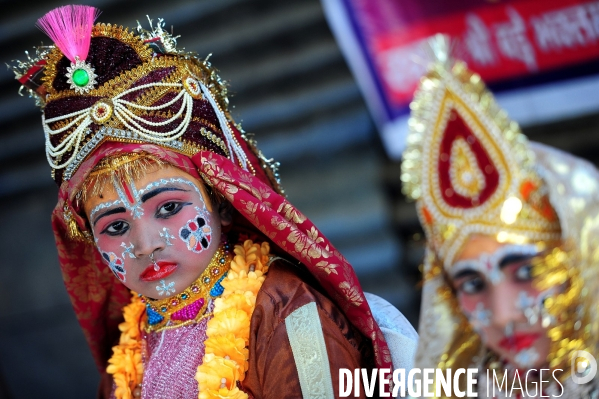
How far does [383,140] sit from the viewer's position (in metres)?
3.78

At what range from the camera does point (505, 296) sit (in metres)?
1.36

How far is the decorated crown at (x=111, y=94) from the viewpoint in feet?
6.98

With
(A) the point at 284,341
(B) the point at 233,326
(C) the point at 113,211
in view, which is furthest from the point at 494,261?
(C) the point at 113,211

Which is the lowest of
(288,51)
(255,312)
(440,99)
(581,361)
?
(581,361)

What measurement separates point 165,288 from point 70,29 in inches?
31.4

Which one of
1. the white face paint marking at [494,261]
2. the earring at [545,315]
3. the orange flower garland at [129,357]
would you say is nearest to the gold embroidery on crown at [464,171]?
the white face paint marking at [494,261]

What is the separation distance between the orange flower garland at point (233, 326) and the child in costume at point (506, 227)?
781mm

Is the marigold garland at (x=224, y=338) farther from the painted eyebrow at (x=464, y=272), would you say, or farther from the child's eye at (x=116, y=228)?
the painted eyebrow at (x=464, y=272)

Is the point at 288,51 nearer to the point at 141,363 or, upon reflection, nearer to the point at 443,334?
the point at 141,363

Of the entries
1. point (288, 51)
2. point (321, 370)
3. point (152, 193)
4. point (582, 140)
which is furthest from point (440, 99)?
point (288, 51)

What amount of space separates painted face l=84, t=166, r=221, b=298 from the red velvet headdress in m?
0.07

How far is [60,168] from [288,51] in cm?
217

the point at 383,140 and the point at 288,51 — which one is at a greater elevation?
the point at 288,51

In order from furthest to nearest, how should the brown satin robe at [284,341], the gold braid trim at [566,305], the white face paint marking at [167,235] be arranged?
the white face paint marking at [167,235] → the brown satin robe at [284,341] → the gold braid trim at [566,305]
